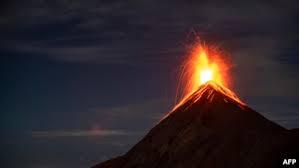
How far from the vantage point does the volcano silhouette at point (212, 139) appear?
5600 inches

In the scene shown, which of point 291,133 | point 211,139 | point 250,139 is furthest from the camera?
point 211,139

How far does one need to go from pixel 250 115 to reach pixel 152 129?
124 feet

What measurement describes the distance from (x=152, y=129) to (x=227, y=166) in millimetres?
52334

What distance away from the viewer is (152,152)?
178 m

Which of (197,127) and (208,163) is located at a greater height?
(197,127)

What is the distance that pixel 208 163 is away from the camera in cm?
15388

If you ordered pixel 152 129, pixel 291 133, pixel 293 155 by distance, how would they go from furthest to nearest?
pixel 152 129, pixel 291 133, pixel 293 155

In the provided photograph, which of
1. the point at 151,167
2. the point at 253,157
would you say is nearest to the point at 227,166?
the point at 253,157

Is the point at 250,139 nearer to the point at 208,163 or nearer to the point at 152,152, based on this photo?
the point at 208,163

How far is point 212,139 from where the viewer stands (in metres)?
164

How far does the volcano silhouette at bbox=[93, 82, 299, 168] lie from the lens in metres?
142

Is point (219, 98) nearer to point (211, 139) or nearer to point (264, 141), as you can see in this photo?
point (211, 139)

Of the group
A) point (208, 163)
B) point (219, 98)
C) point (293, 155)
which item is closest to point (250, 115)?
point (219, 98)

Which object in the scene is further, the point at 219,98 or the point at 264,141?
the point at 219,98
